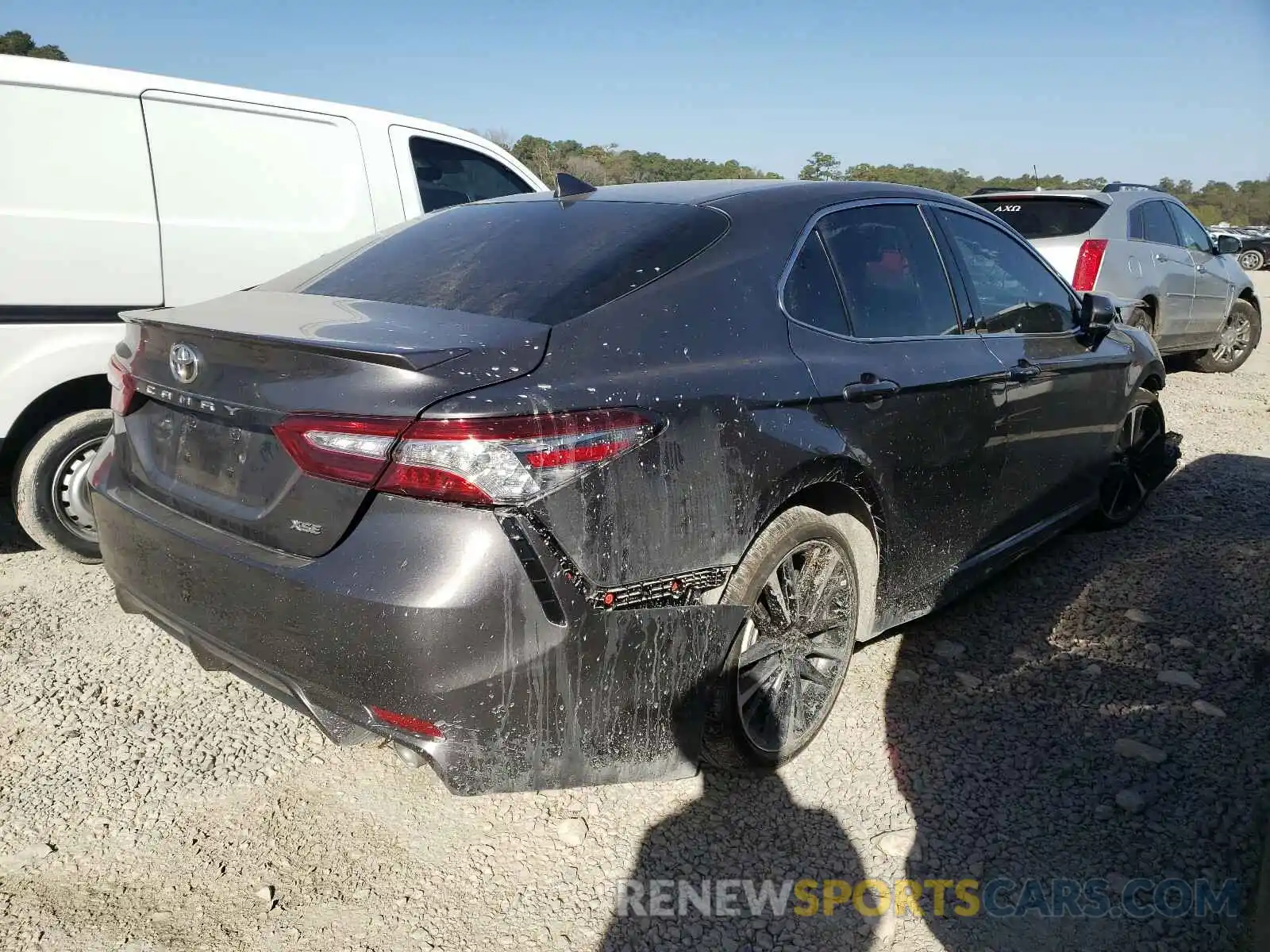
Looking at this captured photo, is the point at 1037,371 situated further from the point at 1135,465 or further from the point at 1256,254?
the point at 1256,254

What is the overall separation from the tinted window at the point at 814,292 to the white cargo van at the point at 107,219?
2919 mm

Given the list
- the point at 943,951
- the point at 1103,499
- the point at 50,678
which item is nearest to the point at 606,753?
the point at 943,951

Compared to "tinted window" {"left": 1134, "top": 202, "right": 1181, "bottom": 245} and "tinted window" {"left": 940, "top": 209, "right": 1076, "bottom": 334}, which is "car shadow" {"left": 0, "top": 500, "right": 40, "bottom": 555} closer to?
"tinted window" {"left": 940, "top": 209, "right": 1076, "bottom": 334}

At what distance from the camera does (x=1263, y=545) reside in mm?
4488

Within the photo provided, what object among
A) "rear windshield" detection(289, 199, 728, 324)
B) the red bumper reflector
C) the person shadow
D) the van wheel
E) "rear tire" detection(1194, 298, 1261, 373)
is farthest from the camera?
"rear tire" detection(1194, 298, 1261, 373)

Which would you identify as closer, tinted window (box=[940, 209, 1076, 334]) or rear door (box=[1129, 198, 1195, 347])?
tinted window (box=[940, 209, 1076, 334])

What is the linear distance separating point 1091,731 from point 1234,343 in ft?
28.1

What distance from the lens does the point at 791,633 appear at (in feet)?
9.17

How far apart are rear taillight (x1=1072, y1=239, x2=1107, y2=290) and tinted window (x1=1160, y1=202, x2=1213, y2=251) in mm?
1500

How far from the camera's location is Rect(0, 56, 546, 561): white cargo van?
392 cm

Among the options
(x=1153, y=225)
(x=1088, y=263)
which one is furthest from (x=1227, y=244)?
(x=1088, y=263)

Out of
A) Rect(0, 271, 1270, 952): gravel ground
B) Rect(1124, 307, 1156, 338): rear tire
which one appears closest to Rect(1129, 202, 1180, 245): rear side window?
Rect(1124, 307, 1156, 338): rear tire

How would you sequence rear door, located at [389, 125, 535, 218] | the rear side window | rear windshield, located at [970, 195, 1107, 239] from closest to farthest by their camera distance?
rear door, located at [389, 125, 535, 218]
rear windshield, located at [970, 195, 1107, 239]
the rear side window

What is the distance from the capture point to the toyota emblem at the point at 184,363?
236 centimetres
